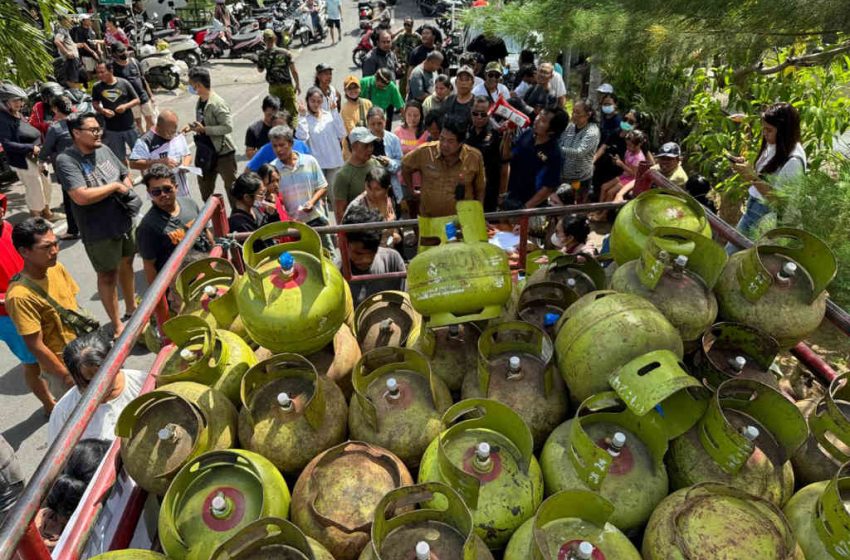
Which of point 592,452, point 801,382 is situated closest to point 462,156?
point 801,382

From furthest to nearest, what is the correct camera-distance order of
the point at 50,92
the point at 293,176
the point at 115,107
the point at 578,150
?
the point at 115,107 < the point at 50,92 < the point at 578,150 < the point at 293,176

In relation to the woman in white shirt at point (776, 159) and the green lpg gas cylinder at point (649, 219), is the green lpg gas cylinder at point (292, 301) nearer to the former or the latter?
the green lpg gas cylinder at point (649, 219)

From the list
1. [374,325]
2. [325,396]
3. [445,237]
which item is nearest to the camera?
[325,396]

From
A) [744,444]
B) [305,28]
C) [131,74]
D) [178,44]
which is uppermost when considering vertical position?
[744,444]

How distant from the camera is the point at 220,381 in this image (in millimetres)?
2668

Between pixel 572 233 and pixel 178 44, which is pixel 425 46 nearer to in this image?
pixel 572 233

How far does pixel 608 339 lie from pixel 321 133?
5521 millimetres

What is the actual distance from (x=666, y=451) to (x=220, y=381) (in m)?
2.03

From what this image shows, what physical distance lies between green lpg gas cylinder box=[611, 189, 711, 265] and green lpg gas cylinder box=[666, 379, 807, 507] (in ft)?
3.03

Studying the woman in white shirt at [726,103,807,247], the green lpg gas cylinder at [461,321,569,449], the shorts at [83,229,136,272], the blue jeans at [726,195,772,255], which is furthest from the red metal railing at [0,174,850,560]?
the shorts at [83,229,136,272]

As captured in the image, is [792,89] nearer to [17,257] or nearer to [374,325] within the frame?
[374,325]

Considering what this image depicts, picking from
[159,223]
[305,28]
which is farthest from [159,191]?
[305,28]

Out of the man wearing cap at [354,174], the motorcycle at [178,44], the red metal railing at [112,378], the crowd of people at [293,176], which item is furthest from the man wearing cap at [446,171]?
the motorcycle at [178,44]

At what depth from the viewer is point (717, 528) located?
1885 millimetres
